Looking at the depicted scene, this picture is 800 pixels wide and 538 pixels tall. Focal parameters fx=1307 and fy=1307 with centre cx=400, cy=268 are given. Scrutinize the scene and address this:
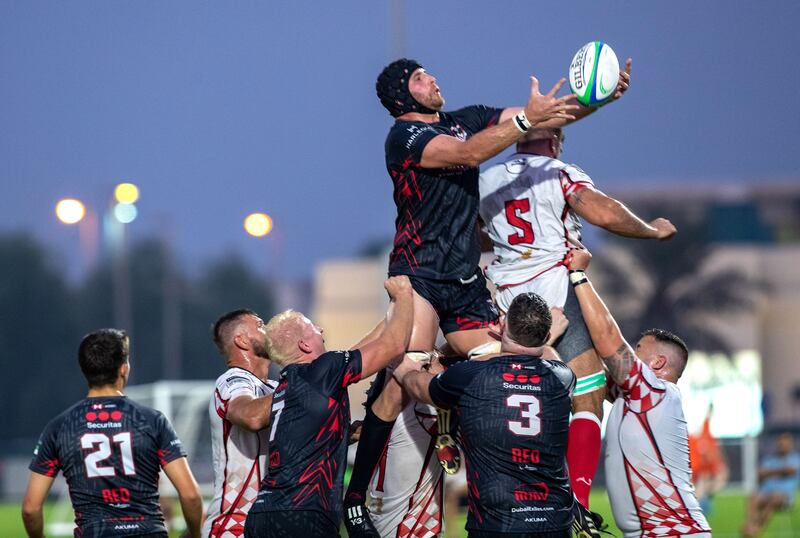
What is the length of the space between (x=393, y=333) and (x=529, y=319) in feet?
3.13

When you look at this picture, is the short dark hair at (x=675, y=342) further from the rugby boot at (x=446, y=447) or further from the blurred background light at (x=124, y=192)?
the blurred background light at (x=124, y=192)

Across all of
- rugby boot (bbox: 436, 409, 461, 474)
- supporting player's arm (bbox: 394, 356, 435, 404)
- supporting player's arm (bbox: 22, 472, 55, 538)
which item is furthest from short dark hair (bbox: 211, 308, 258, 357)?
rugby boot (bbox: 436, 409, 461, 474)

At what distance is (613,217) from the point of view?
326 inches

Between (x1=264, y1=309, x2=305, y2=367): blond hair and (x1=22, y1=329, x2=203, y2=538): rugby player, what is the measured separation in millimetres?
928

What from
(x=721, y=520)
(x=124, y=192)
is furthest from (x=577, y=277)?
(x=721, y=520)

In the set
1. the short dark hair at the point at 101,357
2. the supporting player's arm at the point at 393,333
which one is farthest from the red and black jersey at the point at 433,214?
the short dark hair at the point at 101,357

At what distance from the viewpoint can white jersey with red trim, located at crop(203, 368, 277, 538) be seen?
881 centimetres

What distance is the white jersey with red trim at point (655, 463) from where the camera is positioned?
852 centimetres

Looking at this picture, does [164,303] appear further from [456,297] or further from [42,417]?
[456,297]

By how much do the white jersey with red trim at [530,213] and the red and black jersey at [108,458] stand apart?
8.35 feet

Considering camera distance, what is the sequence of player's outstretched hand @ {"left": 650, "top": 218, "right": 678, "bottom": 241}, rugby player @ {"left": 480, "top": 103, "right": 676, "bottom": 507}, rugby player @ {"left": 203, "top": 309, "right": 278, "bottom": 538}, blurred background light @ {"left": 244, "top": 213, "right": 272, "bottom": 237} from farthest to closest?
blurred background light @ {"left": 244, "top": 213, "right": 272, "bottom": 237} → rugby player @ {"left": 203, "top": 309, "right": 278, "bottom": 538} → rugby player @ {"left": 480, "top": 103, "right": 676, "bottom": 507} → player's outstretched hand @ {"left": 650, "top": 218, "right": 678, "bottom": 241}

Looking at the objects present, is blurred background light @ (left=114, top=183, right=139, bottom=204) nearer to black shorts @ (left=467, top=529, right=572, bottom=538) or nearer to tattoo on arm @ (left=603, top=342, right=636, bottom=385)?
tattoo on arm @ (left=603, top=342, right=636, bottom=385)

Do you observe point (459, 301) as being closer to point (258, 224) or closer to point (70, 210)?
point (258, 224)

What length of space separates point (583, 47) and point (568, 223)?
121 centimetres
